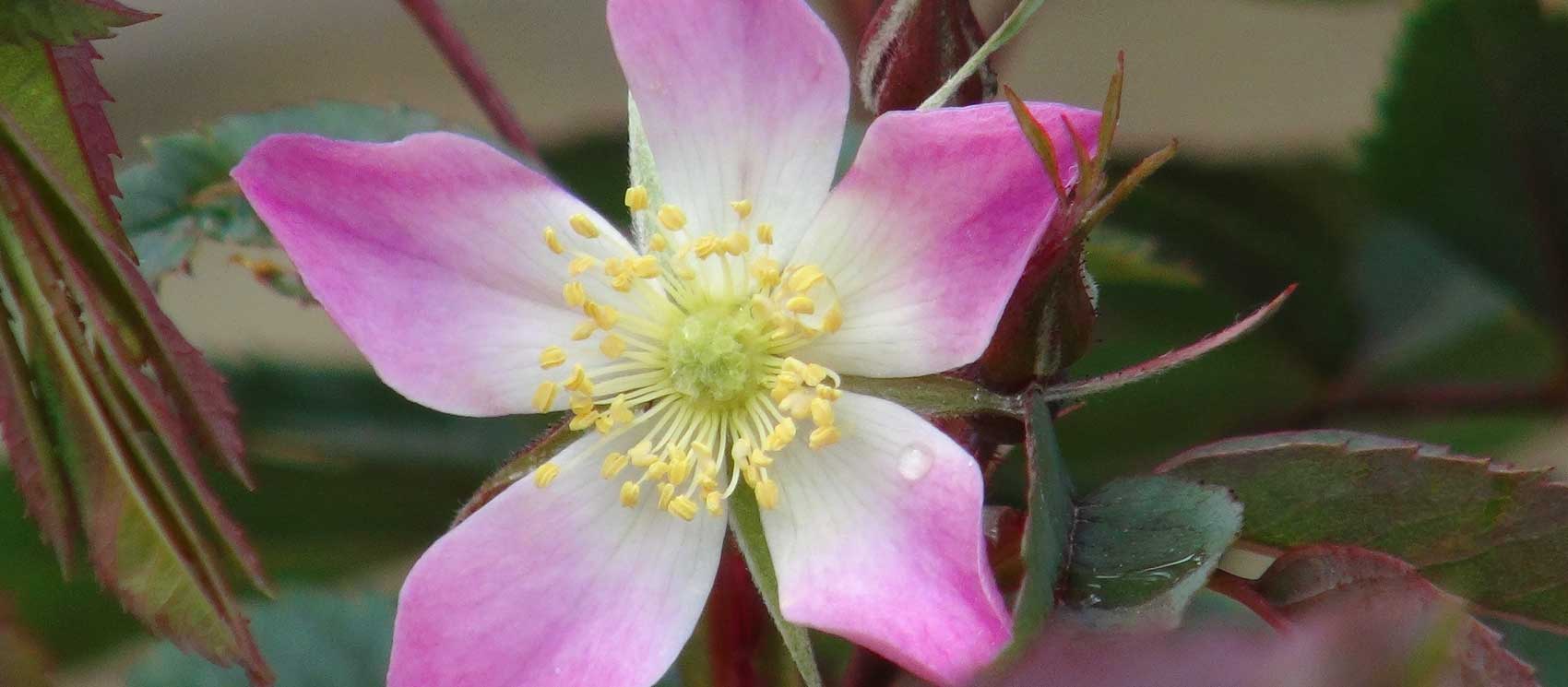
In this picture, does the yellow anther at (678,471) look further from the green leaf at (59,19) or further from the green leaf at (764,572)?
the green leaf at (59,19)

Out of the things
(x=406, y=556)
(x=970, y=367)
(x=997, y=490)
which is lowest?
(x=406, y=556)

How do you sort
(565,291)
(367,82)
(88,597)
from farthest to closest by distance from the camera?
(367,82) < (88,597) < (565,291)

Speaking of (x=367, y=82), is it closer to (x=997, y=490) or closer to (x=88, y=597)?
(x=88, y=597)

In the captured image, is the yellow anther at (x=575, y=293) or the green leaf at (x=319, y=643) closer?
the yellow anther at (x=575, y=293)

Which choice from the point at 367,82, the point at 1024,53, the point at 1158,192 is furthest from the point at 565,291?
the point at 367,82

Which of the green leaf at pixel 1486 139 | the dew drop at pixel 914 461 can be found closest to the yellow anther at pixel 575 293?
the dew drop at pixel 914 461

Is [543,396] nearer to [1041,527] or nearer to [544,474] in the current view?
[544,474]
